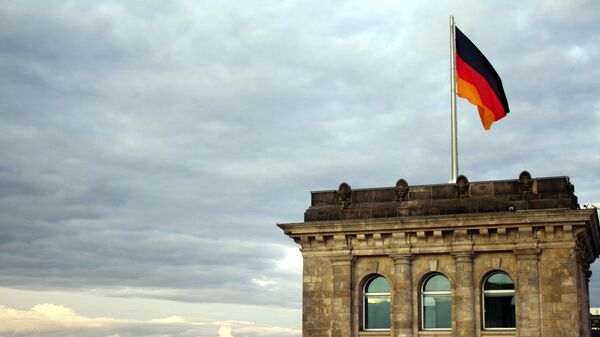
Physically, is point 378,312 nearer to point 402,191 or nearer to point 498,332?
point 498,332

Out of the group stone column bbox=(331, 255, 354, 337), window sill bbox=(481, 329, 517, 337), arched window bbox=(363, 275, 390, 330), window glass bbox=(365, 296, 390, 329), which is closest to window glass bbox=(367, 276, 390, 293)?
arched window bbox=(363, 275, 390, 330)

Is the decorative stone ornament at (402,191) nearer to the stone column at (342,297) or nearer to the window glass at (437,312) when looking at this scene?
the stone column at (342,297)

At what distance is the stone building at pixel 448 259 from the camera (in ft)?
128

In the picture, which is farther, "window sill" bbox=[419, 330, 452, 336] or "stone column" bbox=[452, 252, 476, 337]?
"window sill" bbox=[419, 330, 452, 336]

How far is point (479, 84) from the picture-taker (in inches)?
1770

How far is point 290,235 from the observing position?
43.6 meters

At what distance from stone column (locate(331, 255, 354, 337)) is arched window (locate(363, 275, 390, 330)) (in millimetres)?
972

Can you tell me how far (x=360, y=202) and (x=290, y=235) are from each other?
13.0 feet

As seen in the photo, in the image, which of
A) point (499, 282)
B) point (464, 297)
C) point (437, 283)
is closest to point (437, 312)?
point (437, 283)

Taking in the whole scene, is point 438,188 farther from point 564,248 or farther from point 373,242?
point 564,248

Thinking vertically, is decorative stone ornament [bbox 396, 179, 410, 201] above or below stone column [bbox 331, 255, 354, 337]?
above

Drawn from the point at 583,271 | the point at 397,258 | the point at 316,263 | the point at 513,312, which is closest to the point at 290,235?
the point at 316,263

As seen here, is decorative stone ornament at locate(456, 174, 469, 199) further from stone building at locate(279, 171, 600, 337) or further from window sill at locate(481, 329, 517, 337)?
window sill at locate(481, 329, 517, 337)

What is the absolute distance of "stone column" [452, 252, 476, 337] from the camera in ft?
132
